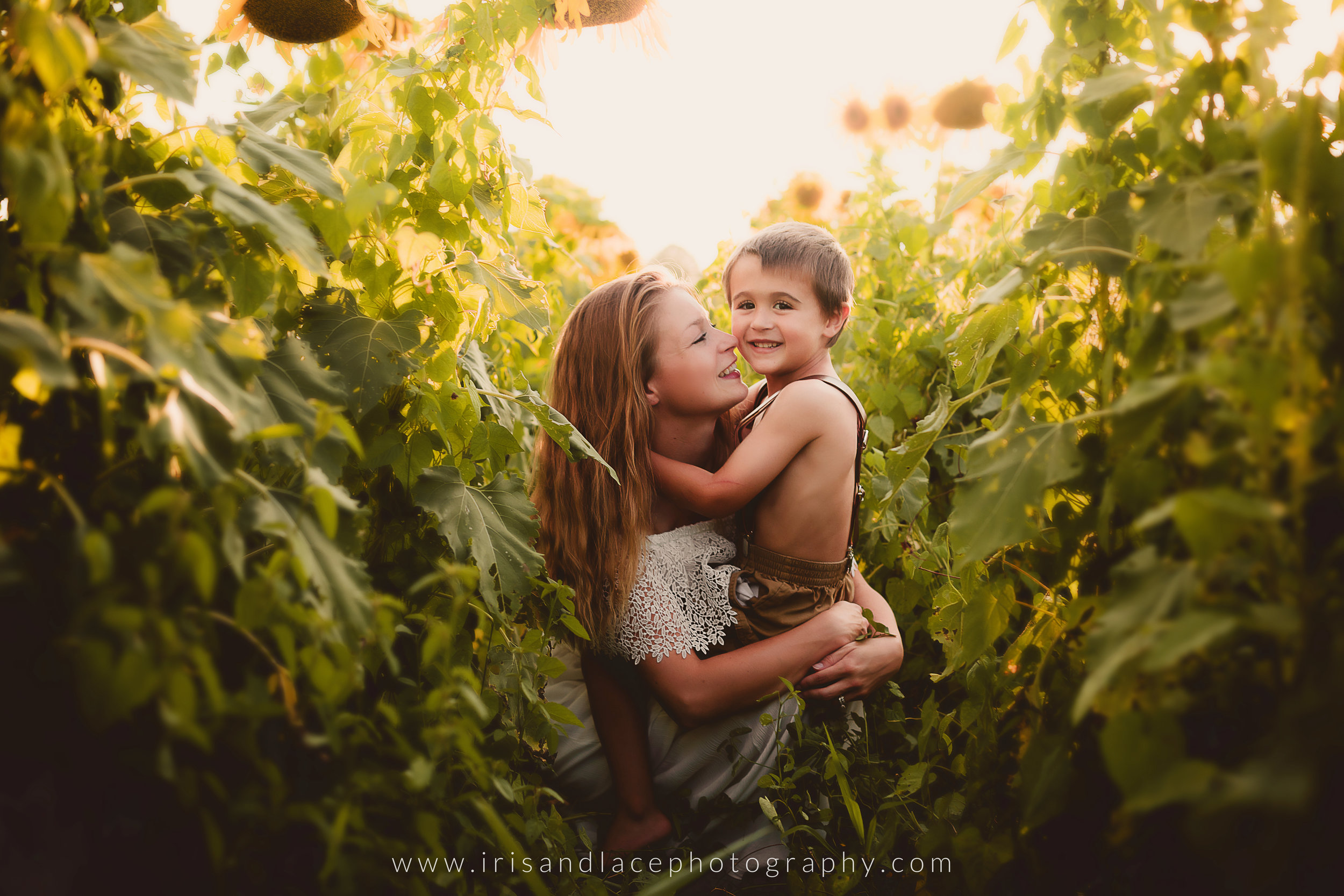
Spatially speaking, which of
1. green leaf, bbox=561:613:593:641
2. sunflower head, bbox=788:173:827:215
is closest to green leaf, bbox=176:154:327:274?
green leaf, bbox=561:613:593:641

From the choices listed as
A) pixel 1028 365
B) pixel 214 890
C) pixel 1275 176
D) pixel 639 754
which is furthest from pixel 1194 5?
pixel 639 754

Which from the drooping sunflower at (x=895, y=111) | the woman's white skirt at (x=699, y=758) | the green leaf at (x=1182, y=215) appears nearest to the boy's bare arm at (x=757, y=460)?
the woman's white skirt at (x=699, y=758)

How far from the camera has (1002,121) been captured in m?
1.26

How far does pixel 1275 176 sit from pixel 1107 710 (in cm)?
53

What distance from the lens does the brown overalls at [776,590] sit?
6.95 feet

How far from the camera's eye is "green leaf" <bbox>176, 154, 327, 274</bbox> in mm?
961

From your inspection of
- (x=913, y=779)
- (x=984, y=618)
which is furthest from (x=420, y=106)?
(x=913, y=779)

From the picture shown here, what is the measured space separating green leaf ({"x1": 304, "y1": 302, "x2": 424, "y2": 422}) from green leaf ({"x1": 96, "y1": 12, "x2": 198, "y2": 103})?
46cm

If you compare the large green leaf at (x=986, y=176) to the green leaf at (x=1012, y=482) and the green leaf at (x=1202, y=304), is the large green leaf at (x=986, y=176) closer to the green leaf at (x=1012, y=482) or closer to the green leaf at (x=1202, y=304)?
the green leaf at (x=1012, y=482)

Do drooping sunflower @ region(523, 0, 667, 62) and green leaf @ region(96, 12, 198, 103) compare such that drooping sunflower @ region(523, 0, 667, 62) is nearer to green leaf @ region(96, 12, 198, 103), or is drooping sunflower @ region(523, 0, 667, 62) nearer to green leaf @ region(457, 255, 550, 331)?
green leaf @ region(457, 255, 550, 331)

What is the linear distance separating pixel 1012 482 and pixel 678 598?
117 centimetres

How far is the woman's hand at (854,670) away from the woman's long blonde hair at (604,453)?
512 millimetres

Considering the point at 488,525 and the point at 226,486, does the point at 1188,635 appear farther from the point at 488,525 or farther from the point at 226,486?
the point at 488,525

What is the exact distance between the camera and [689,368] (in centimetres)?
223
